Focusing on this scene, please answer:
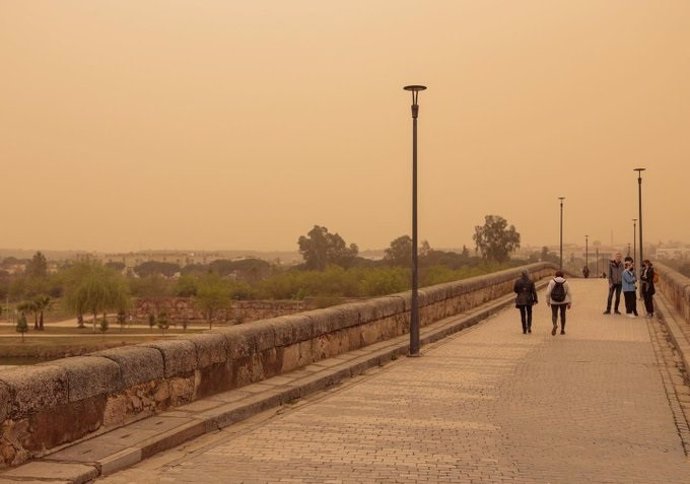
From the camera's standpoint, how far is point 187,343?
8000 millimetres

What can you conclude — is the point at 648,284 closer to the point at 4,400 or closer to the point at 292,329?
the point at 292,329

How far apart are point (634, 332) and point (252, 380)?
11287 millimetres

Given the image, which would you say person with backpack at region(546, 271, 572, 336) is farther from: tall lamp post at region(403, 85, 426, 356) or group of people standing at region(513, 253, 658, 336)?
tall lamp post at region(403, 85, 426, 356)

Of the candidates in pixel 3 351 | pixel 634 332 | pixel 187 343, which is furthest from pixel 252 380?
pixel 3 351

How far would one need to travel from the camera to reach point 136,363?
7055 millimetres

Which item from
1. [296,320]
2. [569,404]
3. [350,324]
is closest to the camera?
[569,404]

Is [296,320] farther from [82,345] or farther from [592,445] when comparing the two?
[82,345]

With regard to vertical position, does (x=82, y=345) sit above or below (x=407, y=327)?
below

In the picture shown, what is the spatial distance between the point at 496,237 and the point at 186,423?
117638 mm

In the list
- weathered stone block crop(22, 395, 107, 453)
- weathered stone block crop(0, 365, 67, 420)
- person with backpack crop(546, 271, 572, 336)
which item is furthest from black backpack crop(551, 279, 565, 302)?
weathered stone block crop(0, 365, 67, 420)

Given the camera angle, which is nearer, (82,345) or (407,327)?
(407,327)

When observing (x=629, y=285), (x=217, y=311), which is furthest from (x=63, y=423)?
(x=217, y=311)

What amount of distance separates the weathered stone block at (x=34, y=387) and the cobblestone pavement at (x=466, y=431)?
79 cm

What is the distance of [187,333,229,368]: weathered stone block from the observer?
810 centimetres
